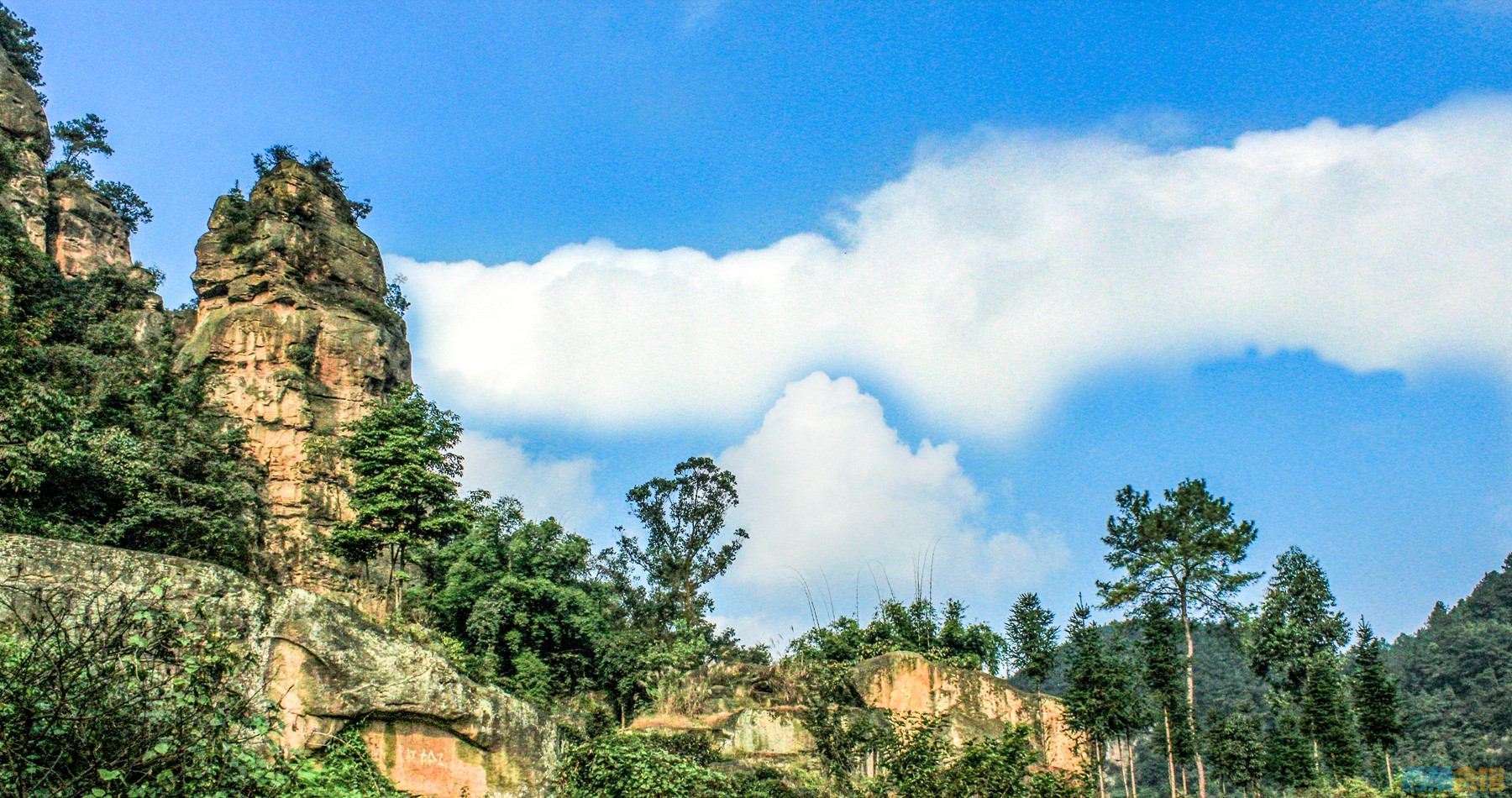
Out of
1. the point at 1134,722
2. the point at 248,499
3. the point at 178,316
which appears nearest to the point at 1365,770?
the point at 1134,722

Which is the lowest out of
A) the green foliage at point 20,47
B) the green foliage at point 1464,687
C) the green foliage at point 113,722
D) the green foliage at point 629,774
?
the green foliage at point 1464,687

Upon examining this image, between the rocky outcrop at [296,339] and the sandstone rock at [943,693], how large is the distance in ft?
54.6

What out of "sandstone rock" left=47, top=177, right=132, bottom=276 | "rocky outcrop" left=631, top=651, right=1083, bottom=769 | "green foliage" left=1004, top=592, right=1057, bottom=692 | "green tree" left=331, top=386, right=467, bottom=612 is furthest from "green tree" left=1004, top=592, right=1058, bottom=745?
"sandstone rock" left=47, top=177, right=132, bottom=276

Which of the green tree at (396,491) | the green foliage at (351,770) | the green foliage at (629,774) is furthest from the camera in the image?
the green tree at (396,491)

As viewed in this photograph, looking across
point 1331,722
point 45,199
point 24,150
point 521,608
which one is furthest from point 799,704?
point 24,150

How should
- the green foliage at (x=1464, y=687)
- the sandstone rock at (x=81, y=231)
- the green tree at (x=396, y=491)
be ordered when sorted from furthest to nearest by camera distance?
1. the green foliage at (x=1464, y=687)
2. the sandstone rock at (x=81, y=231)
3. the green tree at (x=396, y=491)

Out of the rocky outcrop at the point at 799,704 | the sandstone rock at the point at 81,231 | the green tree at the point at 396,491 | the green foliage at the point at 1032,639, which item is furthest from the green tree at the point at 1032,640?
the sandstone rock at the point at 81,231

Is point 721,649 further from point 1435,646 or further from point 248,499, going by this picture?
point 1435,646

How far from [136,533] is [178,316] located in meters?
16.0

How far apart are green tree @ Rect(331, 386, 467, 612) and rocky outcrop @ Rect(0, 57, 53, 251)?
17.6 m

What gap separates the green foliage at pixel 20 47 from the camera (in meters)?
37.0

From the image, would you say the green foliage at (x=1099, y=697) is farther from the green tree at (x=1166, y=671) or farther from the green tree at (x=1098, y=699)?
the green tree at (x=1166, y=671)

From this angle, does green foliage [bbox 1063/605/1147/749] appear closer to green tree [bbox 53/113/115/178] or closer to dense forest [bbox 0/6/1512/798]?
dense forest [bbox 0/6/1512/798]

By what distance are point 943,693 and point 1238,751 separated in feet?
62.0
